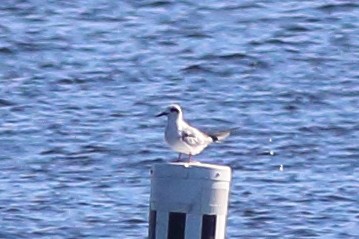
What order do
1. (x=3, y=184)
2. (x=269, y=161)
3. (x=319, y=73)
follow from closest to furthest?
(x=3, y=184), (x=269, y=161), (x=319, y=73)

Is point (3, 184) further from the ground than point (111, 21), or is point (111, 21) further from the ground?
point (111, 21)

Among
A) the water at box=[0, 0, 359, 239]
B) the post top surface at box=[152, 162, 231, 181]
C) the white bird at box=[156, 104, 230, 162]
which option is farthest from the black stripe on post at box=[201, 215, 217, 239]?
the water at box=[0, 0, 359, 239]

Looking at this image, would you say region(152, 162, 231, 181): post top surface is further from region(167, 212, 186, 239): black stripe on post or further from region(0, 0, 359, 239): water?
region(0, 0, 359, 239): water

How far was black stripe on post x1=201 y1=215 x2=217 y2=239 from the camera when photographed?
183 inches

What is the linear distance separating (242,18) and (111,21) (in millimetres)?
1514

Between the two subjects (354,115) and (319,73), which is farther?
(319,73)

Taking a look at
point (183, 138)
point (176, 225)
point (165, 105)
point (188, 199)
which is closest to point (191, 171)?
point (188, 199)

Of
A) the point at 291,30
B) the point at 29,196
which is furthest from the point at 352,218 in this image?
the point at 291,30

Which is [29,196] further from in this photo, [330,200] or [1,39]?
[1,39]

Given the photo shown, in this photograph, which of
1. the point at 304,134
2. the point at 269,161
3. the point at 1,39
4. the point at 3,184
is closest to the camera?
the point at 3,184

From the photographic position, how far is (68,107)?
12.5 metres

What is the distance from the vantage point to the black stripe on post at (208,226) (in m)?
4.65

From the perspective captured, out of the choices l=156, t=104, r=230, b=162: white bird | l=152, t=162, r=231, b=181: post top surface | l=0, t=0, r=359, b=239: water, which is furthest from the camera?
l=0, t=0, r=359, b=239: water

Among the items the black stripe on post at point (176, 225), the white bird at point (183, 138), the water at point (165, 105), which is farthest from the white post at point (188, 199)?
the water at point (165, 105)
